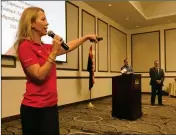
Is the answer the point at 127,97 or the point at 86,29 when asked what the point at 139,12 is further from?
the point at 127,97

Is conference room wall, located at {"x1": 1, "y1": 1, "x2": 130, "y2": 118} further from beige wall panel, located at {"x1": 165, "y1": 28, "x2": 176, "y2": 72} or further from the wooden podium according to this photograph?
beige wall panel, located at {"x1": 165, "y1": 28, "x2": 176, "y2": 72}

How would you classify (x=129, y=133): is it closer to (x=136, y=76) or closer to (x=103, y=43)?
(x=136, y=76)

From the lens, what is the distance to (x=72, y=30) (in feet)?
19.0

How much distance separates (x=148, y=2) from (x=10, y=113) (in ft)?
22.2

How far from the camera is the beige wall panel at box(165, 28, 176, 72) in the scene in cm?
882

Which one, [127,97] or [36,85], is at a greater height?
[36,85]

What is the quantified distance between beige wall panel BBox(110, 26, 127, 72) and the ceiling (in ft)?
1.65

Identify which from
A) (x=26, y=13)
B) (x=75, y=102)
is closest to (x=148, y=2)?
(x=75, y=102)

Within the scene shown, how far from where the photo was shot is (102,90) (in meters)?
7.37

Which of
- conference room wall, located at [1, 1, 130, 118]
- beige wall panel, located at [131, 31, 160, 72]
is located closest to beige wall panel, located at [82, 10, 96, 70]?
conference room wall, located at [1, 1, 130, 118]

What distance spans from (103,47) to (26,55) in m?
6.64

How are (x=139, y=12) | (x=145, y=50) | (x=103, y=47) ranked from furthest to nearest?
(x=145, y=50), (x=103, y=47), (x=139, y=12)

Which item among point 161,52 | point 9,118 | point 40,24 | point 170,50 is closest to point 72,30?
point 9,118

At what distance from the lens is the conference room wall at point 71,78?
3.86m
